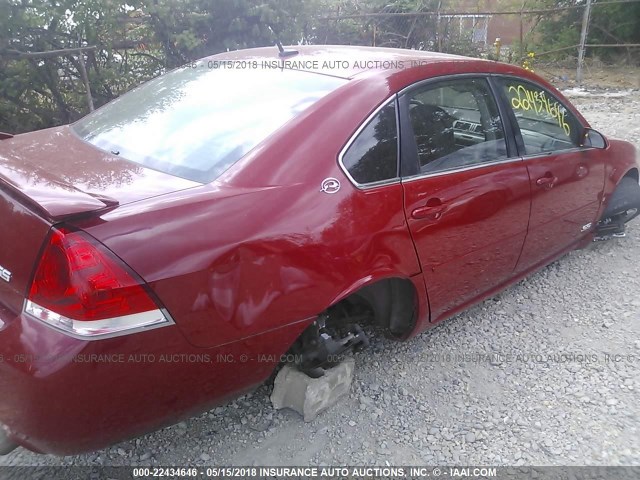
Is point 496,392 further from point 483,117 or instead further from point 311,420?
point 483,117

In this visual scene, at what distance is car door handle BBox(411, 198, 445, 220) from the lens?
2.33m

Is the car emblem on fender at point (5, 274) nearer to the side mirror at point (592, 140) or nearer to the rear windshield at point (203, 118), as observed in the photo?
the rear windshield at point (203, 118)

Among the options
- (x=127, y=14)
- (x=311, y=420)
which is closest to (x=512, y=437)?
(x=311, y=420)

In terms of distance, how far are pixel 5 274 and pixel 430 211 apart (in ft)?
5.63

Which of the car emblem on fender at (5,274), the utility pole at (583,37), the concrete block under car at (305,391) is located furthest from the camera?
the utility pole at (583,37)

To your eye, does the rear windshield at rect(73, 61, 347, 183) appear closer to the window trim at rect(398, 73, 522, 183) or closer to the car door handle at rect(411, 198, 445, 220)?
the window trim at rect(398, 73, 522, 183)

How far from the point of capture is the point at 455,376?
2701mm

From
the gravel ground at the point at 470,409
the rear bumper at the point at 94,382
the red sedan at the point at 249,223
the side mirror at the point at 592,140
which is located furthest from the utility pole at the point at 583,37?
the rear bumper at the point at 94,382

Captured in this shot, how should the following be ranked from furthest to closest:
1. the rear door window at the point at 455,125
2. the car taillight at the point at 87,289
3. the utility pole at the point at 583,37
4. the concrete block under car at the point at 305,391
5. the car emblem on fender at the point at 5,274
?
the utility pole at the point at 583,37 → the rear door window at the point at 455,125 → the concrete block under car at the point at 305,391 → the car emblem on fender at the point at 5,274 → the car taillight at the point at 87,289

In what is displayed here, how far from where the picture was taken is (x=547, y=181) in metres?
3.04

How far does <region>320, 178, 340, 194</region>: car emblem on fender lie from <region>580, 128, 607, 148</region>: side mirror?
7.04ft

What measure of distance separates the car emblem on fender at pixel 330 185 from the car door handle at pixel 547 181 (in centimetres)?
149

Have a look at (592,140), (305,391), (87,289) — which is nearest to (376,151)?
(305,391)

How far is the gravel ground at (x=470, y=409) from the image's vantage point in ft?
7.28
